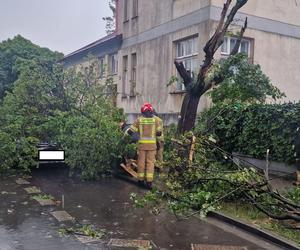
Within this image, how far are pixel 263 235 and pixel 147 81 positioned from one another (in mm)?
14016

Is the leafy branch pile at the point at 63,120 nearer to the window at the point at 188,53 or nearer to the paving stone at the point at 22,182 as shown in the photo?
the paving stone at the point at 22,182

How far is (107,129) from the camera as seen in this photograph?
10758 millimetres

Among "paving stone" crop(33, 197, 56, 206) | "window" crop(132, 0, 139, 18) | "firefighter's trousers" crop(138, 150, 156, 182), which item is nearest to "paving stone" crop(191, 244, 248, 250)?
"paving stone" crop(33, 197, 56, 206)

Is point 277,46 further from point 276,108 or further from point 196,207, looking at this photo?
point 196,207

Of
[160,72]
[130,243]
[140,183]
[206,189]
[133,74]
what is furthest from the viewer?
[133,74]

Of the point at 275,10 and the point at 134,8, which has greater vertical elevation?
the point at 134,8

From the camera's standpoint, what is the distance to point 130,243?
223 inches

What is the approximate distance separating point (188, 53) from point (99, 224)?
37.1ft

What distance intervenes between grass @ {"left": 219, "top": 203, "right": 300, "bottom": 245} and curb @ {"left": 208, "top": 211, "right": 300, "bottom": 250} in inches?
5.5

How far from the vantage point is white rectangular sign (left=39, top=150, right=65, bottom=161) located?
35.5ft

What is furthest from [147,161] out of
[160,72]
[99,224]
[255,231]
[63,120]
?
[160,72]

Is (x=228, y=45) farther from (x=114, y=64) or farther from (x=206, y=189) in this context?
(x=114, y=64)

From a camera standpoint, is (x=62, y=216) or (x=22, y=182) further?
(x=22, y=182)

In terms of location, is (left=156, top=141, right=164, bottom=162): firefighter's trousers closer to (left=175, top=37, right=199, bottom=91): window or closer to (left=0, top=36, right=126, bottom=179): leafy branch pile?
(left=0, top=36, right=126, bottom=179): leafy branch pile
